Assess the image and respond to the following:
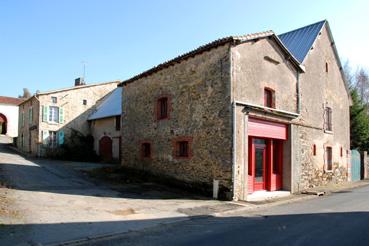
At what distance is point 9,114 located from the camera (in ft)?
165

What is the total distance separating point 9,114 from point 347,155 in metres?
41.0

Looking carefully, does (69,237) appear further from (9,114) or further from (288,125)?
(9,114)

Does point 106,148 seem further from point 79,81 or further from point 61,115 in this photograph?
point 79,81

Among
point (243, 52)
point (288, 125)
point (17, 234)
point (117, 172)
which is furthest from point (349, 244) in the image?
point (117, 172)

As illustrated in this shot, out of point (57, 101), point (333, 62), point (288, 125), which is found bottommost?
point (288, 125)

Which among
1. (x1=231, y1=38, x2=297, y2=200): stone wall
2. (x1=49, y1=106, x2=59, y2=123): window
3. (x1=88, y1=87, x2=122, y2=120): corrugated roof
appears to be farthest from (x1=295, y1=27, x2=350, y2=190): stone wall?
(x1=49, y1=106, x2=59, y2=123): window

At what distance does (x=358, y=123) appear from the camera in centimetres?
3203

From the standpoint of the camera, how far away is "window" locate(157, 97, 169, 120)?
19417 millimetres

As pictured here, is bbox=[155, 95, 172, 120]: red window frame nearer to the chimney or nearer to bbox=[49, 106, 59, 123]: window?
bbox=[49, 106, 59, 123]: window

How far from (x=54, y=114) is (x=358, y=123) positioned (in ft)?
80.7

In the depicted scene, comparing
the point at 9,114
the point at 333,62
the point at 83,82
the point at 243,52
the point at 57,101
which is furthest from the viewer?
the point at 9,114

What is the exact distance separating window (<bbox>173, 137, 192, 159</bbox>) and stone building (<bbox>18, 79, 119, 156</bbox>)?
16.3 m

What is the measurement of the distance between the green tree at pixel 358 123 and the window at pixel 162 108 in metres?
18.9

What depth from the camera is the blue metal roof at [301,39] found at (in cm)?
2276
